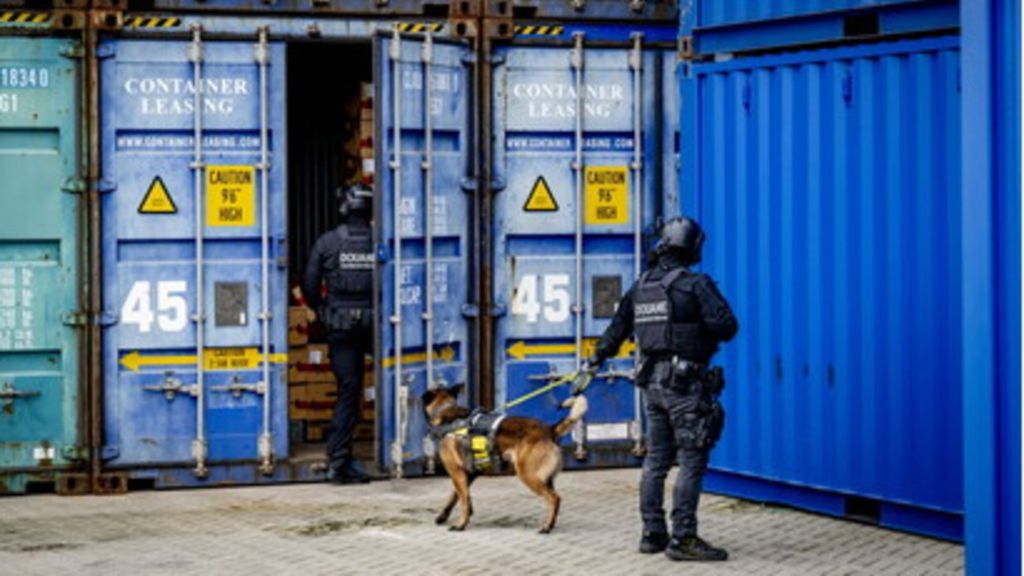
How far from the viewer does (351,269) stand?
607 inches

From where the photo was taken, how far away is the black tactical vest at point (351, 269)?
15.4 m

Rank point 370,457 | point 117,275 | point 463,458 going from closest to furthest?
point 463,458 → point 117,275 → point 370,457

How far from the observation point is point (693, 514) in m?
12.2

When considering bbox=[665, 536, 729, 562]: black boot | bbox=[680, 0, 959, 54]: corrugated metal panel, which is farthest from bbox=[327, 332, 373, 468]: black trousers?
bbox=[665, 536, 729, 562]: black boot

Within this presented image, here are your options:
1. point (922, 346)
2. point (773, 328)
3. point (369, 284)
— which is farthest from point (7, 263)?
point (922, 346)

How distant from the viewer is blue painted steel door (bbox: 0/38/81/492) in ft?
48.9

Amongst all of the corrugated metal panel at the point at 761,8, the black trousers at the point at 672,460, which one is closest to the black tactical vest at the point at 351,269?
the corrugated metal panel at the point at 761,8

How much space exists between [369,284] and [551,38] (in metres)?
2.21

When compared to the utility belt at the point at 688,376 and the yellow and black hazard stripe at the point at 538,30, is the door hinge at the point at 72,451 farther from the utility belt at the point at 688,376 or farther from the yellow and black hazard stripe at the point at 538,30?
the utility belt at the point at 688,376

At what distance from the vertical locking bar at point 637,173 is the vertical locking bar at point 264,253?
8.75ft

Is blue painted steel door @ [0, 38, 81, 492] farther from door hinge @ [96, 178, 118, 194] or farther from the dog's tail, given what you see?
the dog's tail

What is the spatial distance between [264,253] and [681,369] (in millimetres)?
4139

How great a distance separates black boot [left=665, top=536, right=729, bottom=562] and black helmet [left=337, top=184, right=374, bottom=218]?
13.7 feet

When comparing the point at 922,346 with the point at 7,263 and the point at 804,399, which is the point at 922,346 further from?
the point at 7,263
